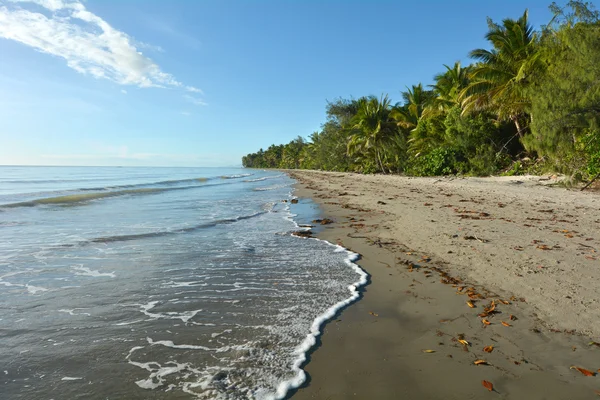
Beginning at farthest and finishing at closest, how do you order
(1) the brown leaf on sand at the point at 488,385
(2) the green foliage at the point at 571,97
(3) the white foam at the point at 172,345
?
(2) the green foliage at the point at 571,97, (3) the white foam at the point at 172,345, (1) the brown leaf on sand at the point at 488,385

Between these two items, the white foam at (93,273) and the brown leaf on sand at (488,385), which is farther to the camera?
the white foam at (93,273)

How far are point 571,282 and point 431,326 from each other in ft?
6.52

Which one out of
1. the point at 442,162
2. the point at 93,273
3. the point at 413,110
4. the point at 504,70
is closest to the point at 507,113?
the point at 504,70

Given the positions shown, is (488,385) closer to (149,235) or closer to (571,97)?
(149,235)

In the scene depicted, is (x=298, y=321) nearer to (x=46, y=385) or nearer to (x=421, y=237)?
(x=46, y=385)

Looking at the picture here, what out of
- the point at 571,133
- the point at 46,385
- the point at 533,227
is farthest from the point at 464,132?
the point at 46,385

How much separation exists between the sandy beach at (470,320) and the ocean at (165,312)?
38cm

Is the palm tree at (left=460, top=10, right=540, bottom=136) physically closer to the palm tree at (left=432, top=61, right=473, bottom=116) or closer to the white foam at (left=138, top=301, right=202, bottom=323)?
the palm tree at (left=432, top=61, right=473, bottom=116)

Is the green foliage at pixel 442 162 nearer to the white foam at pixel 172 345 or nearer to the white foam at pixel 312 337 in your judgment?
the white foam at pixel 312 337

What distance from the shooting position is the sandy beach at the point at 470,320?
2.29 metres

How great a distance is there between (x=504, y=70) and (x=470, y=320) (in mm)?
21212

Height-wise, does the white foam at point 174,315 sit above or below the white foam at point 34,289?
above

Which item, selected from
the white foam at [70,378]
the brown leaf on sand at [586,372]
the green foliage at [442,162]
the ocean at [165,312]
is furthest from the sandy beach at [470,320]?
the green foliage at [442,162]

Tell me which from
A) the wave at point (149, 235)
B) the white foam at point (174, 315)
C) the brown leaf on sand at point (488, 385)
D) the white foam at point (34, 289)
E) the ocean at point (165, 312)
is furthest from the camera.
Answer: the wave at point (149, 235)
